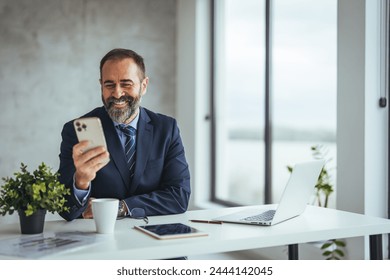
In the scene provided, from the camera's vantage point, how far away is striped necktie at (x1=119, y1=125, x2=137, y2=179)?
2.32 meters

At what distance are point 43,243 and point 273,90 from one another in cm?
280

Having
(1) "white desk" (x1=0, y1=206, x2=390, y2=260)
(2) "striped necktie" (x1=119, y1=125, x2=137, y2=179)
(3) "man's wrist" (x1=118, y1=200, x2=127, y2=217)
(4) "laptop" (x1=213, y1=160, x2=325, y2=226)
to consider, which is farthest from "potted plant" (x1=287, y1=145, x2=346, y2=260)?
(3) "man's wrist" (x1=118, y1=200, x2=127, y2=217)

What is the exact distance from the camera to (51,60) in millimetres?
4578

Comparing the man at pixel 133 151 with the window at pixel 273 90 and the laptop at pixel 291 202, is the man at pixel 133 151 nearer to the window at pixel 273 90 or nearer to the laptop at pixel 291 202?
the laptop at pixel 291 202

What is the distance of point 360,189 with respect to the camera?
296 centimetres

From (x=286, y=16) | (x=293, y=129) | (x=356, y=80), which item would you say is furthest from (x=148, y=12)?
(x=356, y=80)

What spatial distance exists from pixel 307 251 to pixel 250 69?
5.38 feet

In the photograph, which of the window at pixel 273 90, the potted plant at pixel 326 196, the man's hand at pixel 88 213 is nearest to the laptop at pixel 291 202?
the man's hand at pixel 88 213

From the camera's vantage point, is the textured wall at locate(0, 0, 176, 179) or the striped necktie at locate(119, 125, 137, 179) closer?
the striped necktie at locate(119, 125, 137, 179)

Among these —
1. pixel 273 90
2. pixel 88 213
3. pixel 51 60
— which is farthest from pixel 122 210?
pixel 51 60

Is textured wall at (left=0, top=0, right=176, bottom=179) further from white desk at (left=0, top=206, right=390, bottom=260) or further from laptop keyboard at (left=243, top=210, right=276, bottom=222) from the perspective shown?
laptop keyboard at (left=243, top=210, right=276, bottom=222)

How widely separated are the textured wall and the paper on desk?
297cm

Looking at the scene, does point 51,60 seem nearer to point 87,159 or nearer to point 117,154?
point 117,154
